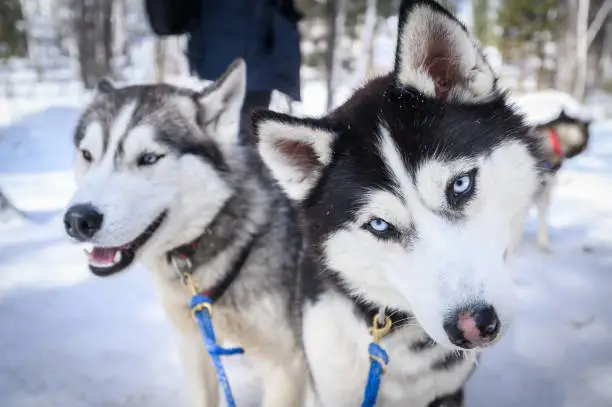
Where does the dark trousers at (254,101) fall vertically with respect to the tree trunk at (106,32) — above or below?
above

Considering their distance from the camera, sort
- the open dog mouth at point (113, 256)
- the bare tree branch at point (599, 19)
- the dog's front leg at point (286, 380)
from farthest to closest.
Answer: the bare tree branch at point (599, 19), the dog's front leg at point (286, 380), the open dog mouth at point (113, 256)

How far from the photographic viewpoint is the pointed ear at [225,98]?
164cm

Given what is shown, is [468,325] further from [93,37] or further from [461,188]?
[93,37]

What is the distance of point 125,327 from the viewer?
2209 mm

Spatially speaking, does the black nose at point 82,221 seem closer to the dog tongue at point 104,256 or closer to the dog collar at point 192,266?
the dog tongue at point 104,256

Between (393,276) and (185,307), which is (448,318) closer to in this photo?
(393,276)

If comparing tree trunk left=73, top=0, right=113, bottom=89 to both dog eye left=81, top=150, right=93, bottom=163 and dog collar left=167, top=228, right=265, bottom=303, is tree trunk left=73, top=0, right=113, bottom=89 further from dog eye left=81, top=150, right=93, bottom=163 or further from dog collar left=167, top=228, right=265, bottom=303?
dog collar left=167, top=228, right=265, bottom=303

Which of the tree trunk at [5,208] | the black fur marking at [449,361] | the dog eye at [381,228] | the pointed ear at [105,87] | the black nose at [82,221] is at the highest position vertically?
the pointed ear at [105,87]

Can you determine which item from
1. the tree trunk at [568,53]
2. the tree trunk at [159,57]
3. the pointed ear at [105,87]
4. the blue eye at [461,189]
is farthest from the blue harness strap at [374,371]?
the tree trunk at [159,57]

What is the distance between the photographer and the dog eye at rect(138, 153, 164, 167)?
1522mm

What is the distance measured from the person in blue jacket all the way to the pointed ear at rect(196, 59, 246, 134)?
34 cm

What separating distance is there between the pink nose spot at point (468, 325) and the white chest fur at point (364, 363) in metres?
0.38

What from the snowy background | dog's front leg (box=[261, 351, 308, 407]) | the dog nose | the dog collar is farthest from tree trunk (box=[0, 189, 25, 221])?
the dog nose

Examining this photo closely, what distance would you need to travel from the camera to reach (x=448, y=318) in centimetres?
89
